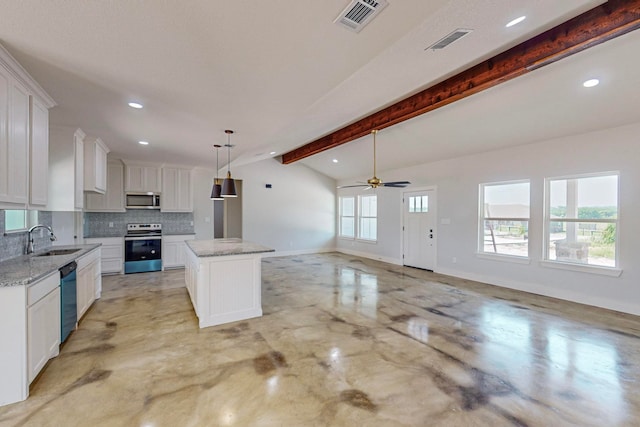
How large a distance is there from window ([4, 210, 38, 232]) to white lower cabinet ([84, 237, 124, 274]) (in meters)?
2.26

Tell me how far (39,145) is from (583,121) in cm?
673

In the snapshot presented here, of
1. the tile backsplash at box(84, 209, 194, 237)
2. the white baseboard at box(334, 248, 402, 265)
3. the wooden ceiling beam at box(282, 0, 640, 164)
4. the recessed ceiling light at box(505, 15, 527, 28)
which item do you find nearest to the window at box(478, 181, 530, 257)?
the white baseboard at box(334, 248, 402, 265)

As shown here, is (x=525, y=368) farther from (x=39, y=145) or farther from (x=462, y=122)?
(x=39, y=145)

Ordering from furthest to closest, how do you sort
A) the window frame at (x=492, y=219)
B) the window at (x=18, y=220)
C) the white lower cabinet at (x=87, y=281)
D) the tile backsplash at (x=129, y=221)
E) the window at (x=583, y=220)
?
the tile backsplash at (x=129, y=221), the window frame at (x=492, y=219), the window at (x=583, y=220), the white lower cabinet at (x=87, y=281), the window at (x=18, y=220)

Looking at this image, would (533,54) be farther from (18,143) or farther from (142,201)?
(142,201)

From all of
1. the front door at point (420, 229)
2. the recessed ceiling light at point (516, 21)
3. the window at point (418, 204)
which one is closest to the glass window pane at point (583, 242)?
the front door at point (420, 229)

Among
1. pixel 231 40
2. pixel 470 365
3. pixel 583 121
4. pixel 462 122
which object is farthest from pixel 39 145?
pixel 583 121

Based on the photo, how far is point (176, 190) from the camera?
6.89m

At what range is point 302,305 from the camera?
4.35m

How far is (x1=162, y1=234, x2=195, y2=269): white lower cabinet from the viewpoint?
21.9 feet

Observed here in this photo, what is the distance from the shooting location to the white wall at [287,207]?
862 cm

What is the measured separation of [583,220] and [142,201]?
8.44 metres

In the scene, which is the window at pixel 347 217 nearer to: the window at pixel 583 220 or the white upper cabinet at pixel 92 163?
the window at pixel 583 220

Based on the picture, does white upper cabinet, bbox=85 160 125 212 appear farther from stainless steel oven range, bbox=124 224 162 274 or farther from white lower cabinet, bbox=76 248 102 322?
white lower cabinet, bbox=76 248 102 322
